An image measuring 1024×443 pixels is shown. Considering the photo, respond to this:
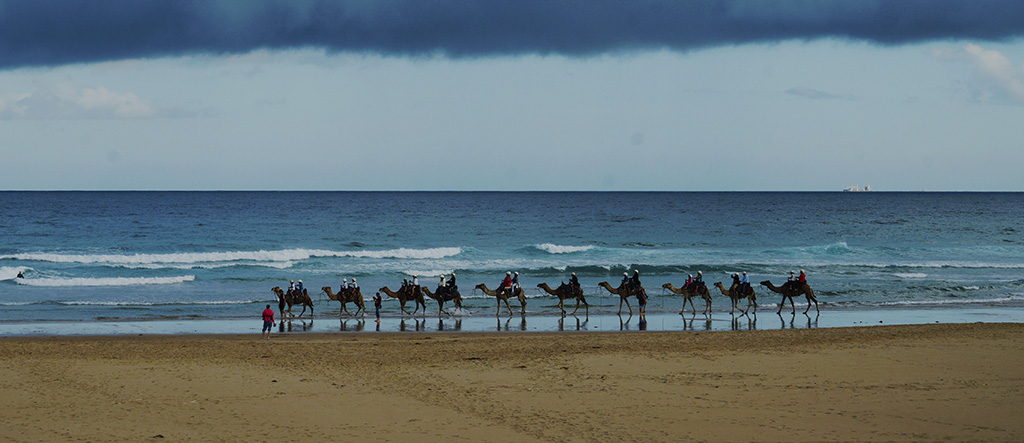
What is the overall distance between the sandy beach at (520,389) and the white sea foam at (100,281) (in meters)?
17.0

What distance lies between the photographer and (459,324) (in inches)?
973

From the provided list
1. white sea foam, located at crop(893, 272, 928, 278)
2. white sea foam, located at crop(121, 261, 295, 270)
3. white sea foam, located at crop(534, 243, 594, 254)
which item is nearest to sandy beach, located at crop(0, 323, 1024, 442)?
white sea foam, located at crop(893, 272, 928, 278)

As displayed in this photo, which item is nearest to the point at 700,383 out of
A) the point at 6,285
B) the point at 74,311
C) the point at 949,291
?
the point at 74,311

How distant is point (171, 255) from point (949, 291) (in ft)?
136

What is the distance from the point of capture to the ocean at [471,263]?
2661cm

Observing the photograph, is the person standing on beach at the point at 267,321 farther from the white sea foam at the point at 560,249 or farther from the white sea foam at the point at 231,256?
the white sea foam at the point at 560,249

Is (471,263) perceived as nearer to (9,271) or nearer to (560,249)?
(560,249)

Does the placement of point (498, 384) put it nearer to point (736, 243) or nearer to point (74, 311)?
point (74, 311)

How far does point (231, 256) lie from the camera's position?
4906 centimetres

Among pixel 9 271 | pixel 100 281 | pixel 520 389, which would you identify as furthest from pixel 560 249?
pixel 520 389

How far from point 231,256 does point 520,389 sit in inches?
1548

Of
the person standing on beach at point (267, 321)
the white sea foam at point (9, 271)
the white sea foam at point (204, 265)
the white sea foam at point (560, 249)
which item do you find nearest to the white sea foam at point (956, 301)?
the person standing on beach at point (267, 321)

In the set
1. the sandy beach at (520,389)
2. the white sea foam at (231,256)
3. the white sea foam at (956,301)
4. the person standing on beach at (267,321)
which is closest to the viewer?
the sandy beach at (520,389)

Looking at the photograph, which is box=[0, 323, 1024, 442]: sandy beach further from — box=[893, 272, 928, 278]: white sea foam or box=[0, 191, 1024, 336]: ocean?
box=[893, 272, 928, 278]: white sea foam
